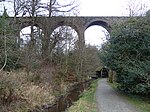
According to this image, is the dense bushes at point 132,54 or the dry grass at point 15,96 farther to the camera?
the dense bushes at point 132,54

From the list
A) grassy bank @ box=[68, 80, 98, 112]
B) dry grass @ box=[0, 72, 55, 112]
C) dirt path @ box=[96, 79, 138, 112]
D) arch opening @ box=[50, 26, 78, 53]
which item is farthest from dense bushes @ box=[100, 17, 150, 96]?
arch opening @ box=[50, 26, 78, 53]

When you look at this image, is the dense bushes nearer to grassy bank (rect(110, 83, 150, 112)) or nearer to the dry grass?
grassy bank (rect(110, 83, 150, 112))

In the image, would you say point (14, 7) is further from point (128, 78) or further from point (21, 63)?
point (128, 78)

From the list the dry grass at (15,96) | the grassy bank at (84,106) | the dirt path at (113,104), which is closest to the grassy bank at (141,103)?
the dirt path at (113,104)

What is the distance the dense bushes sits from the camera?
731 inches

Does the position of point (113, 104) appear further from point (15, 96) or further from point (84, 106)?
point (15, 96)

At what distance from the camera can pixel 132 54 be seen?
67.5 ft

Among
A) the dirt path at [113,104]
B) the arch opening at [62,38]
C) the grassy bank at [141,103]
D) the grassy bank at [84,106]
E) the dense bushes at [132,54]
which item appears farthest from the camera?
the arch opening at [62,38]

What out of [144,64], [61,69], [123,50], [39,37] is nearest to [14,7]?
[39,37]

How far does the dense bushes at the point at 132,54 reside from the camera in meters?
18.6

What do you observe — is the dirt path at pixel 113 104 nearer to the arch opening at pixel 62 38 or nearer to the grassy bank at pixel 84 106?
the grassy bank at pixel 84 106

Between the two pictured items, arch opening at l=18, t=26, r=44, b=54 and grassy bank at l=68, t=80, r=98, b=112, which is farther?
arch opening at l=18, t=26, r=44, b=54

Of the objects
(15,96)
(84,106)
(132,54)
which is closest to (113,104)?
(84,106)

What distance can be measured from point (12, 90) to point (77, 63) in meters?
27.6
